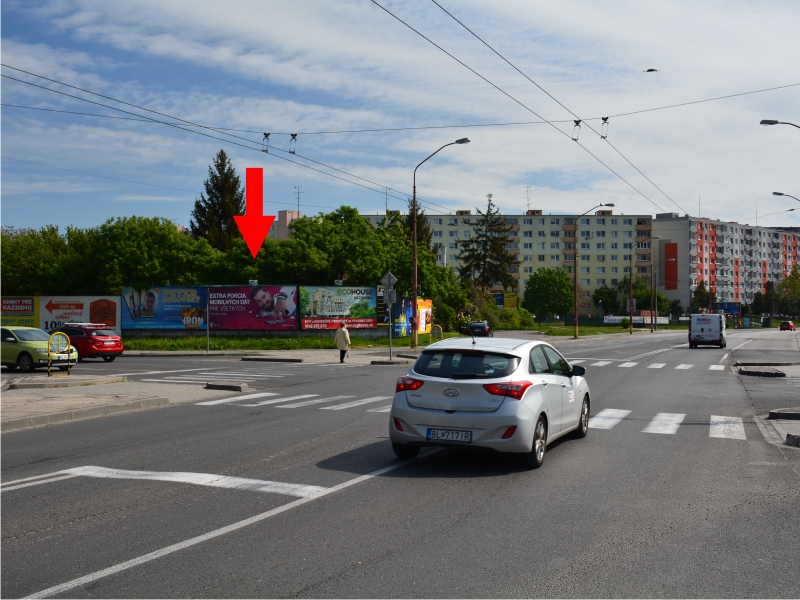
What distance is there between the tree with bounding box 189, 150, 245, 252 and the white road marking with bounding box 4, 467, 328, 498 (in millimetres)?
72973

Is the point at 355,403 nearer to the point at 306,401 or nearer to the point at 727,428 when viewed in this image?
the point at 306,401

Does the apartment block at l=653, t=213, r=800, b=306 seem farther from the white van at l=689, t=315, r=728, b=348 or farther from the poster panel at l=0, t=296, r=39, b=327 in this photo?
the poster panel at l=0, t=296, r=39, b=327

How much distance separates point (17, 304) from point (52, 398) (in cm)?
2961

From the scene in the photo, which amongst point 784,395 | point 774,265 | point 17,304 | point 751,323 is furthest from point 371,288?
point 774,265

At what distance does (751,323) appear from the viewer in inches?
5413

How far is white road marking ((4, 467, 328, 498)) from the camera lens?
7.79 metres

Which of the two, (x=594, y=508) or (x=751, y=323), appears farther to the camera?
(x=751, y=323)

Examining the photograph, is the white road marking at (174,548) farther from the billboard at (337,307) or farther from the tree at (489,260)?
the tree at (489,260)

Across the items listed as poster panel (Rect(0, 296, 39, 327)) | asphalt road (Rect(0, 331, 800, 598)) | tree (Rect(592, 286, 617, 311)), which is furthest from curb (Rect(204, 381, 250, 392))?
tree (Rect(592, 286, 617, 311))

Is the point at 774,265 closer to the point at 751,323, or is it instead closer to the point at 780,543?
the point at 751,323

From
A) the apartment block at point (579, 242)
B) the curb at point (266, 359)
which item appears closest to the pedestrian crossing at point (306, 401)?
the curb at point (266, 359)

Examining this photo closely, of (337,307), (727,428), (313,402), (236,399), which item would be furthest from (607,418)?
(337,307)

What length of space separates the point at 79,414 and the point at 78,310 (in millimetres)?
30773

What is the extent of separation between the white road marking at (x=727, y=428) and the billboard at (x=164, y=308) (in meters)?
32.4
